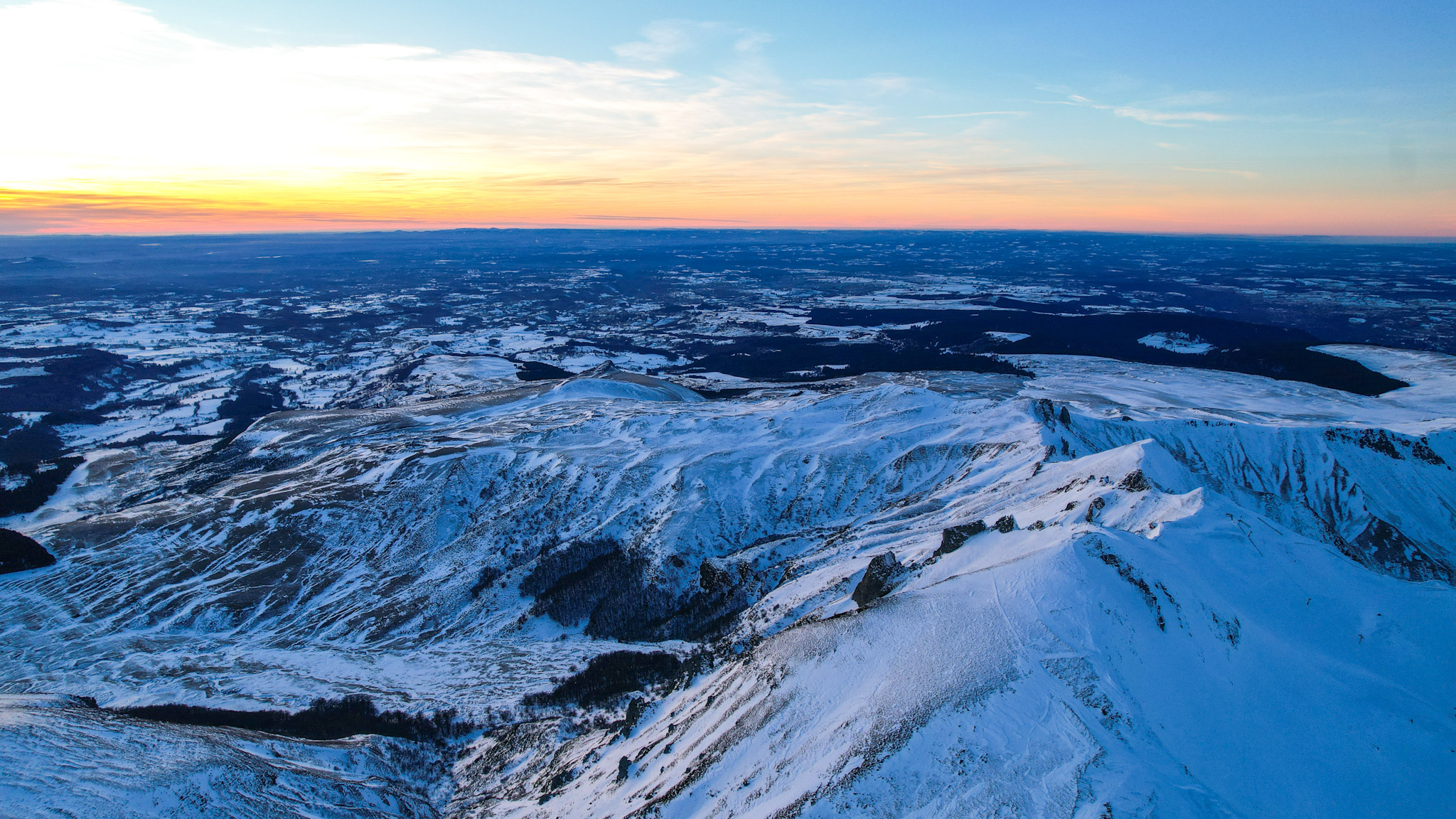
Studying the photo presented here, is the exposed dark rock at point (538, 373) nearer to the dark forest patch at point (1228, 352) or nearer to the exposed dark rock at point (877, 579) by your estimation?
the dark forest patch at point (1228, 352)

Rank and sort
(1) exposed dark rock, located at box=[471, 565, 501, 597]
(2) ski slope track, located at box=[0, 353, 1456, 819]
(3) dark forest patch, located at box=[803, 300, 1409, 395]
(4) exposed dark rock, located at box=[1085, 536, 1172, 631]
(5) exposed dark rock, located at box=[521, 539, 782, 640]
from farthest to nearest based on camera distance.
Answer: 1. (3) dark forest patch, located at box=[803, 300, 1409, 395]
2. (1) exposed dark rock, located at box=[471, 565, 501, 597]
3. (5) exposed dark rock, located at box=[521, 539, 782, 640]
4. (4) exposed dark rock, located at box=[1085, 536, 1172, 631]
5. (2) ski slope track, located at box=[0, 353, 1456, 819]

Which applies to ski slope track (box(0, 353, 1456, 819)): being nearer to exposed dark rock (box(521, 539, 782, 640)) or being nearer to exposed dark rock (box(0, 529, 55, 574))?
exposed dark rock (box(521, 539, 782, 640))

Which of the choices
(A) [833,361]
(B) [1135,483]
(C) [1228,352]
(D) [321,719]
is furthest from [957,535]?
(C) [1228,352]

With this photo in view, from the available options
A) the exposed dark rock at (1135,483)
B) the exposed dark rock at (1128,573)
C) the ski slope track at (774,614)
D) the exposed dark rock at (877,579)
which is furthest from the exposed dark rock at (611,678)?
the exposed dark rock at (1135,483)

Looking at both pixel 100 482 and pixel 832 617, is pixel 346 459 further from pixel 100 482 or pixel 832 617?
pixel 832 617

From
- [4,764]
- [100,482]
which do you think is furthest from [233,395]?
[4,764]

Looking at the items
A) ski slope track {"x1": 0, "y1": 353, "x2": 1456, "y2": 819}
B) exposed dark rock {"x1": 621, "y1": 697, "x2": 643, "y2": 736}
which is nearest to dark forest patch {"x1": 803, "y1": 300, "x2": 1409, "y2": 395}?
ski slope track {"x1": 0, "y1": 353, "x2": 1456, "y2": 819}

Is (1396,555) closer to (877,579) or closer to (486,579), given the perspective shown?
(877,579)
